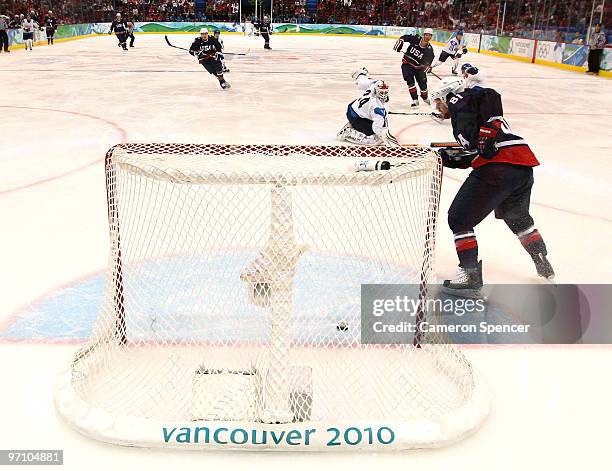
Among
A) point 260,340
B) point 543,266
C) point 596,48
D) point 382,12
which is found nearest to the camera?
point 260,340

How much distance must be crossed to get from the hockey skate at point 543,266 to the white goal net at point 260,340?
0.65m

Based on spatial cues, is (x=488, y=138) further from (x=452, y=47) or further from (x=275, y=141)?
(x=452, y=47)

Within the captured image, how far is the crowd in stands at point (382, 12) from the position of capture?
1401 cm

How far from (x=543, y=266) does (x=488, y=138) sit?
0.76 m

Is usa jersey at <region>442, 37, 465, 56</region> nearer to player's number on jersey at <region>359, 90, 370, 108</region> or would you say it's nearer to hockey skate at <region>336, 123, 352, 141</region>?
hockey skate at <region>336, 123, 352, 141</region>

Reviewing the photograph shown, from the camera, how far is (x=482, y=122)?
237 centimetres

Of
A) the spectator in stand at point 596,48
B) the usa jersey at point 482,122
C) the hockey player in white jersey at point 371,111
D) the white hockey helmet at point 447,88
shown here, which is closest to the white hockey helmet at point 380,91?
the hockey player in white jersey at point 371,111

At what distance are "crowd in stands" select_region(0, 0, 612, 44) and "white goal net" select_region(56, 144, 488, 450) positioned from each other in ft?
41.0

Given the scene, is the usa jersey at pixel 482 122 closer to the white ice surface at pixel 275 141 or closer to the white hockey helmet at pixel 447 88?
the white hockey helmet at pixel 447 88

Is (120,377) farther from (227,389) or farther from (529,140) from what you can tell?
(529,140)

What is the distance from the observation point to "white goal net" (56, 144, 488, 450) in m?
1.67

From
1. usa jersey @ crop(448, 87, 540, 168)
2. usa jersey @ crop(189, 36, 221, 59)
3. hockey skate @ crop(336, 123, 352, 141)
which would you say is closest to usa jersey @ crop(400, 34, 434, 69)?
hockey skate @ crop(336, 123, 352, 141)

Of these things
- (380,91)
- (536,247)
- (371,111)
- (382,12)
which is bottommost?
(536,247)

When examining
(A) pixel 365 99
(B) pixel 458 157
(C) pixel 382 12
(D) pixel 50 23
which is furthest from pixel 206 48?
(C) pixel 382 12
